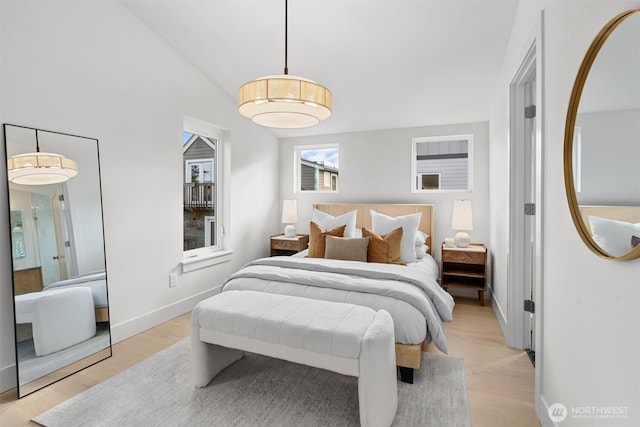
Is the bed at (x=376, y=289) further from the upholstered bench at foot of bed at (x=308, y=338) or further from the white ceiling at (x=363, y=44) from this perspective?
the white ceiling at (x=363, y=44)

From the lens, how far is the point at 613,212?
1025mm

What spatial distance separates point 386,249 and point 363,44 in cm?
191

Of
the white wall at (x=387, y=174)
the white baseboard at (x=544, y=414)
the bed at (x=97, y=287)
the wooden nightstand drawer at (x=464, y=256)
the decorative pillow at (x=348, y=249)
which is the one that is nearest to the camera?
the white baseboard at (x=544, y=414)

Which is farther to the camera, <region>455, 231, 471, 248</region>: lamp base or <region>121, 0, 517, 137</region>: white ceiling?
<region>455, 231, 471, 248</region>: lamp base

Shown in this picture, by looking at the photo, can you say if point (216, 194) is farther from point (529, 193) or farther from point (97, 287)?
point (529, 193)

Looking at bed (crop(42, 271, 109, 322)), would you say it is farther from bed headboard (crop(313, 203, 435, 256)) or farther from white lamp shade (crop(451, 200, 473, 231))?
white lamp shade (crop(451, 200, 473, 231))

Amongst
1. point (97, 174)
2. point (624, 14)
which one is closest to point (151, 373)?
point (97, 174)

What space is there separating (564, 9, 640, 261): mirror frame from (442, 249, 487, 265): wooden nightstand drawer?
7.82 ft

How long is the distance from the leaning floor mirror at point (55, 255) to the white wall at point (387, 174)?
2.89 meters

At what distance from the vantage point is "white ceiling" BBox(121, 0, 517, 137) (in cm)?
256

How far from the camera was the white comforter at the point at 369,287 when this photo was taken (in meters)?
2.08

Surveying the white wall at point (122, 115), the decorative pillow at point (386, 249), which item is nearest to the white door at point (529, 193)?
the decorative pillow at point (386, 249)

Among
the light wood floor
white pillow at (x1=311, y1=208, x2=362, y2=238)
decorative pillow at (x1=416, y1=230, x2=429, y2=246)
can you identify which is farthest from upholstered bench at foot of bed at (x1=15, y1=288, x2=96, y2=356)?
decorative pillow at (x1=416, y1=230, x2=429, y2=246)

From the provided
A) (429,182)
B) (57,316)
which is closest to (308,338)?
(57,316)
